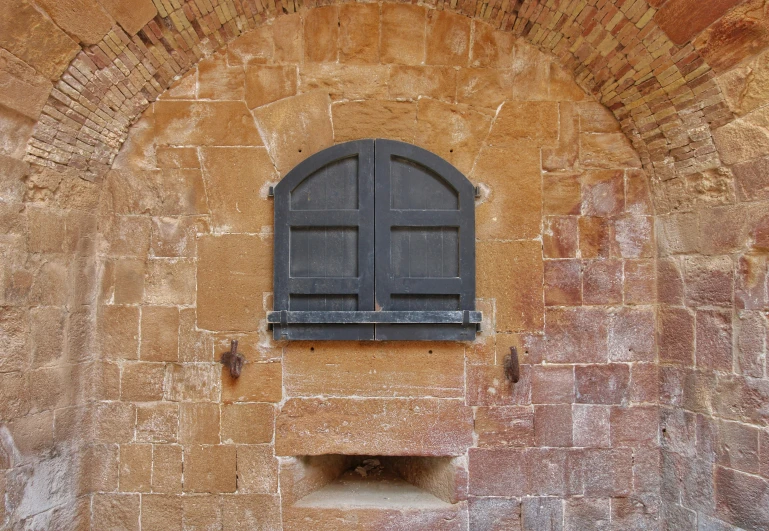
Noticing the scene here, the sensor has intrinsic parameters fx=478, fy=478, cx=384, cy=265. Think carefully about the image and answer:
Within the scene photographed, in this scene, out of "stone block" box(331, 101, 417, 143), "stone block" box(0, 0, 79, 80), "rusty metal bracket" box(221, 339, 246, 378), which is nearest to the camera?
"stone block" box(0, 0, 79, 80)

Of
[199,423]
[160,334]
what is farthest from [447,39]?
[199,423]

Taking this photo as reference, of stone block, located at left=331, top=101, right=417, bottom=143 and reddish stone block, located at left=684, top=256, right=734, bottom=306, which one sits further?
stone block, located at left=331, top=101, right=417, bottom=143

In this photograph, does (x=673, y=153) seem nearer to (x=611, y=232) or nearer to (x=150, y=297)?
(x=611, y=232)

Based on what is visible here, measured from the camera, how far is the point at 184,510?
2.98m

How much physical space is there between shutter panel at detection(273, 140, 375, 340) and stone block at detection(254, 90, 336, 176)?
0.12 meters

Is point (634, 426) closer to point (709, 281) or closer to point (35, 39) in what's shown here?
point (709, 281)

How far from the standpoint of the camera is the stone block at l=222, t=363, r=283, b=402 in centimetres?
301

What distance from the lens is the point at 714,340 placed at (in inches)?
107

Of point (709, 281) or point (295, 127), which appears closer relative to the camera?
point (709, 281)

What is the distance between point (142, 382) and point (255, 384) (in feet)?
2.36

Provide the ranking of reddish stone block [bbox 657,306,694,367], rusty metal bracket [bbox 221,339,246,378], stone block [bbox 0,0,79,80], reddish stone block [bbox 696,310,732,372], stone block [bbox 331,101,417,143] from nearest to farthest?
stone block [bbox 0,0,79,80] → reddish stone block [bbox 696,310,732,372] → reddish stone block [bbox 657,306,694,367] → rusty metal bracket [bbox 221,339,246,378] → stone block [bbox 331,101,417,143]

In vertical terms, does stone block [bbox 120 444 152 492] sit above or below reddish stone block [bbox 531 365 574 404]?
below

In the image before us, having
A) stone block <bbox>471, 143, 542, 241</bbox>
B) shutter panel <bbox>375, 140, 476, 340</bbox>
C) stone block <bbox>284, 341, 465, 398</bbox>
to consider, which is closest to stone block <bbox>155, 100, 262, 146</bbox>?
shutter panel <bbox>375, 140, 476, 340</bbox>

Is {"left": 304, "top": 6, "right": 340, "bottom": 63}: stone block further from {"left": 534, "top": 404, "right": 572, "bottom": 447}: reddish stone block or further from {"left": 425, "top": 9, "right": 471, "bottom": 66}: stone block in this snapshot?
{"left": 534, "top": 404, "right": 572, "bottom": 447}: reddish stone block
